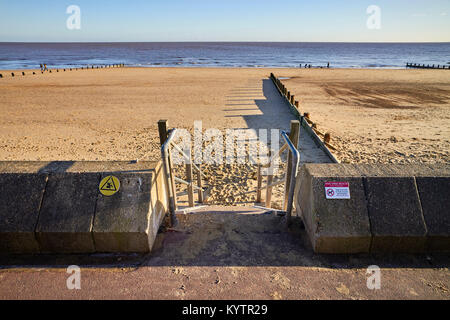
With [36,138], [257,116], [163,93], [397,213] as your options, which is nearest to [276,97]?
[257,116]

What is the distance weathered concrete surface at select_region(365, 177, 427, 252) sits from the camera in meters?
2.81

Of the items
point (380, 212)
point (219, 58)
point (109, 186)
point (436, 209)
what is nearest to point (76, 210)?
point (109, 186)

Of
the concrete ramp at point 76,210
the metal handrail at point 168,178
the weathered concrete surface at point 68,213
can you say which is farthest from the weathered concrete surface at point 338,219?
the weathered concrete surface at point 68,213

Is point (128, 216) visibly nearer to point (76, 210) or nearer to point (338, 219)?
point (76, 210)

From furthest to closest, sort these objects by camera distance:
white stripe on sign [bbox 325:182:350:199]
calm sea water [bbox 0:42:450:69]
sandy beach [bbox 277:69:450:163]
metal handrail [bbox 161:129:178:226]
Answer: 1. calm sea water [bbox 0:42:450:69]
2. sandy beach [bbox 277:69:450:163]
3. metal handrail [bbox 161:129:178:226]
4. white stripe on sign [bbox 325:182:350:199]

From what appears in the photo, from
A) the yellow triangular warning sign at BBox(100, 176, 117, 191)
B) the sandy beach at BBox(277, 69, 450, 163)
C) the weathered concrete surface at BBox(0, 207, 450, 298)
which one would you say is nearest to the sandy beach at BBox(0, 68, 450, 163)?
the sandy beach at BBox(277, 69, 450, 163)

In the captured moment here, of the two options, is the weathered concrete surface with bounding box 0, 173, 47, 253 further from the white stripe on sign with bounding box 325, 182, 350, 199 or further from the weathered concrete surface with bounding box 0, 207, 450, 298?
the white stripe on sign with bounding box 325, 182, 350, 199

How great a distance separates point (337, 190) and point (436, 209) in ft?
3.47

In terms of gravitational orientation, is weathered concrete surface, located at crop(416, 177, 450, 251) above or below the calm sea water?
below

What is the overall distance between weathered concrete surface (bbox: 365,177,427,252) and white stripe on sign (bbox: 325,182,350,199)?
0.74 ft

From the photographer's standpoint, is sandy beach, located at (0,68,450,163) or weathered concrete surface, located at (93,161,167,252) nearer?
weathered concrete surface, located at (93,161,167,252)

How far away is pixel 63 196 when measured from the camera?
9.52 feet

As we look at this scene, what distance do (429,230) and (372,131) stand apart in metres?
8.97

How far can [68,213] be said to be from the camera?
287 centimetres
